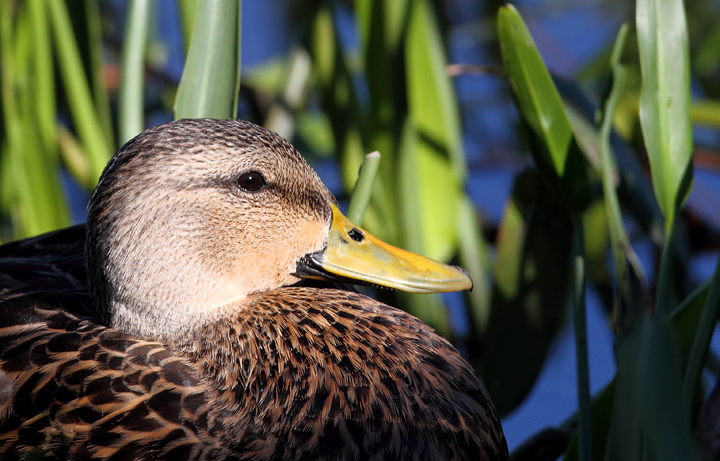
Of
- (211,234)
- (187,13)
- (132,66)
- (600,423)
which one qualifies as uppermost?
(187,13)

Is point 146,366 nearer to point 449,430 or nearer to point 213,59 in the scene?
point 449,430

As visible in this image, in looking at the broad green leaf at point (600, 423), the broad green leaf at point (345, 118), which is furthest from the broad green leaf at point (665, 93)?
the broad green leaf at point (345, 118)

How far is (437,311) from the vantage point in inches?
105

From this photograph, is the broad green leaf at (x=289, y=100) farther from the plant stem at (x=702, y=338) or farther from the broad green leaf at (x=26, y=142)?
the plant stem at (x=702, y=338)

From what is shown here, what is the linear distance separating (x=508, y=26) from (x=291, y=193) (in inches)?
21.3

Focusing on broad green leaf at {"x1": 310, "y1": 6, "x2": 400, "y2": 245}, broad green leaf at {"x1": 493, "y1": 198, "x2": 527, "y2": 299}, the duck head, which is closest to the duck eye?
the duck head

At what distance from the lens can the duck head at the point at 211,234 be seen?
55.7 inches

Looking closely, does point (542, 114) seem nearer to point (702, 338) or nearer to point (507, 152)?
point (702, 338)

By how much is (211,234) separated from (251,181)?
5.2 inches

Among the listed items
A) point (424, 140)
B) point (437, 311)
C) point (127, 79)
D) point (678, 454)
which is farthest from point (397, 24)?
point (678, 454)

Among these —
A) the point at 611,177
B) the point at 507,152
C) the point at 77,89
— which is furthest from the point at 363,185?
the point at 507,152

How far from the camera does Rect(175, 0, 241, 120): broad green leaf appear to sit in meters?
1.61

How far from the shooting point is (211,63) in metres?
1.64

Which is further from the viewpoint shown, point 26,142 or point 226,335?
point 26,142
